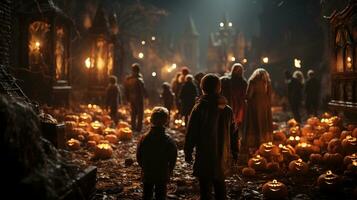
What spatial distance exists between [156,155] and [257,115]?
18.5 ft

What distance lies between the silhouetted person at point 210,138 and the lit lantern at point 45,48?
12.0 m

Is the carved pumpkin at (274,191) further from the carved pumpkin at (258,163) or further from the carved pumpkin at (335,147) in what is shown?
the carved pumpkin at (335,147)

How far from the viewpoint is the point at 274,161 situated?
28.5 feet

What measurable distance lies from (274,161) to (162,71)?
142 feet

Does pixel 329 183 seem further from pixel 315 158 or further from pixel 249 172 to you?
pixel 315 158

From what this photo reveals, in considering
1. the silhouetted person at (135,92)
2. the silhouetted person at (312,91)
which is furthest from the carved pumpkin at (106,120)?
the silhouetted person at (312,91)

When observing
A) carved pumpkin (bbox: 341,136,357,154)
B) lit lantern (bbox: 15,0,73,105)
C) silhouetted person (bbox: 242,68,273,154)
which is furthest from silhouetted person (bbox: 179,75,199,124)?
lit lantern (bbox: 15,0,73,105)

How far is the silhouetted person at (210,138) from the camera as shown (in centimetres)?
500

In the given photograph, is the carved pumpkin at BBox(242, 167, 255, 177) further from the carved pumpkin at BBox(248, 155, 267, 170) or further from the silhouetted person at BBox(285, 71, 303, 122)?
the silhouetted person at BBox(285, 71, 303, 122)

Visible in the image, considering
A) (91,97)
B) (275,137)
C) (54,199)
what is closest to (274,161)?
(275,137)

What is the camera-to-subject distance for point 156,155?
506 centimetres

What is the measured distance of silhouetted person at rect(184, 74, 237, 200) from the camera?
16.4 ft

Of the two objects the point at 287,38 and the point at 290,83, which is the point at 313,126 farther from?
the point at 287,38

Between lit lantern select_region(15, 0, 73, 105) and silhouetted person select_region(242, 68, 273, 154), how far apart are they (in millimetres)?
9725
